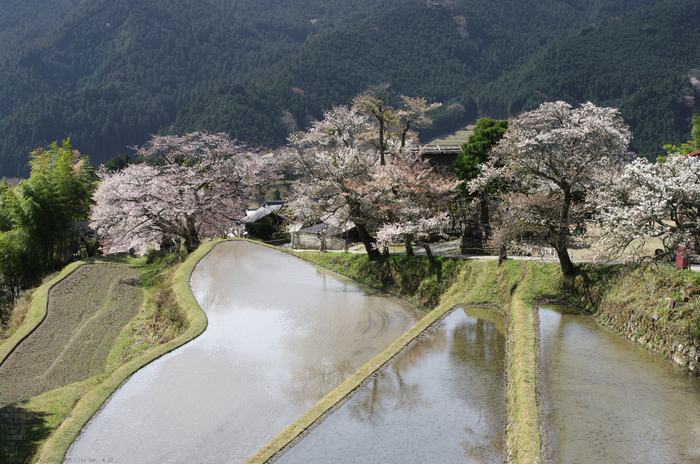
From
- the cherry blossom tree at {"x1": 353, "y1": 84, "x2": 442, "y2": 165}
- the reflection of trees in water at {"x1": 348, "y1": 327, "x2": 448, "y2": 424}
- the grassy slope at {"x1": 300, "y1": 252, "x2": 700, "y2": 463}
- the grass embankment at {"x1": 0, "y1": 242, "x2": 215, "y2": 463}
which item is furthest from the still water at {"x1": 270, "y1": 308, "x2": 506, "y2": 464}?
the cherry blossom tree at {"x1": 353, "y1": 84, "x2": 442, "y2": 165}

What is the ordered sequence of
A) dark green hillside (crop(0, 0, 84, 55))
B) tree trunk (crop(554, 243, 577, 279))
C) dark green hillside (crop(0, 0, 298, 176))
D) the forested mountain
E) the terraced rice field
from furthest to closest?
1. dark green hillside (crop(0, 0, 84, 55))
2. dark green hillside (crop(0, 0, 298, 176))
3. the forested mountain
4. tree trunk (crop(554, 243, 577, 279))
5. the terraced rice field

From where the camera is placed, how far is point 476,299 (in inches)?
677

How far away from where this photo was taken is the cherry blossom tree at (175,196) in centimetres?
2773

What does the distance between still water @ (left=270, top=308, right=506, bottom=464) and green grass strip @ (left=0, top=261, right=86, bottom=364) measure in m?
12.7

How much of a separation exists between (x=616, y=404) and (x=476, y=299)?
8.11 m

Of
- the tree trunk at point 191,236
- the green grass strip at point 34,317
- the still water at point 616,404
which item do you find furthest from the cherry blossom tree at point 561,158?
the tree trunk at point 191,236

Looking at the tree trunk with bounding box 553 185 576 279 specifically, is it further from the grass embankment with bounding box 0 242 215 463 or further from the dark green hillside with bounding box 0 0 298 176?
the dark green hillside with bounding box 0 0 298 176

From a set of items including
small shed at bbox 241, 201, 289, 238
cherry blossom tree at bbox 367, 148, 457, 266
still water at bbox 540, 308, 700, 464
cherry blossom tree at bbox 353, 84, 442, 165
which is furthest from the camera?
small shed at bbox 241, 201, 289, 238

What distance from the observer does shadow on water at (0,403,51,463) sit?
9.83 meters

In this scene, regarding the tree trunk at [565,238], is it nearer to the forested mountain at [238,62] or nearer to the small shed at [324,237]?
the small shed at [324,237]

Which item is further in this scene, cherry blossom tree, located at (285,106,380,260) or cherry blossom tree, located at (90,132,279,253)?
cherry blossom tree, located at (90,132,279,253)

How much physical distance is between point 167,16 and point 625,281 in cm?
18811

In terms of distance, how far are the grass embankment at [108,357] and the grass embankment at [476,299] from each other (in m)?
5.05

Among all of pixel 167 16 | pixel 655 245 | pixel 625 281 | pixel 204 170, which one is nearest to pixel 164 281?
pixel 204 170
